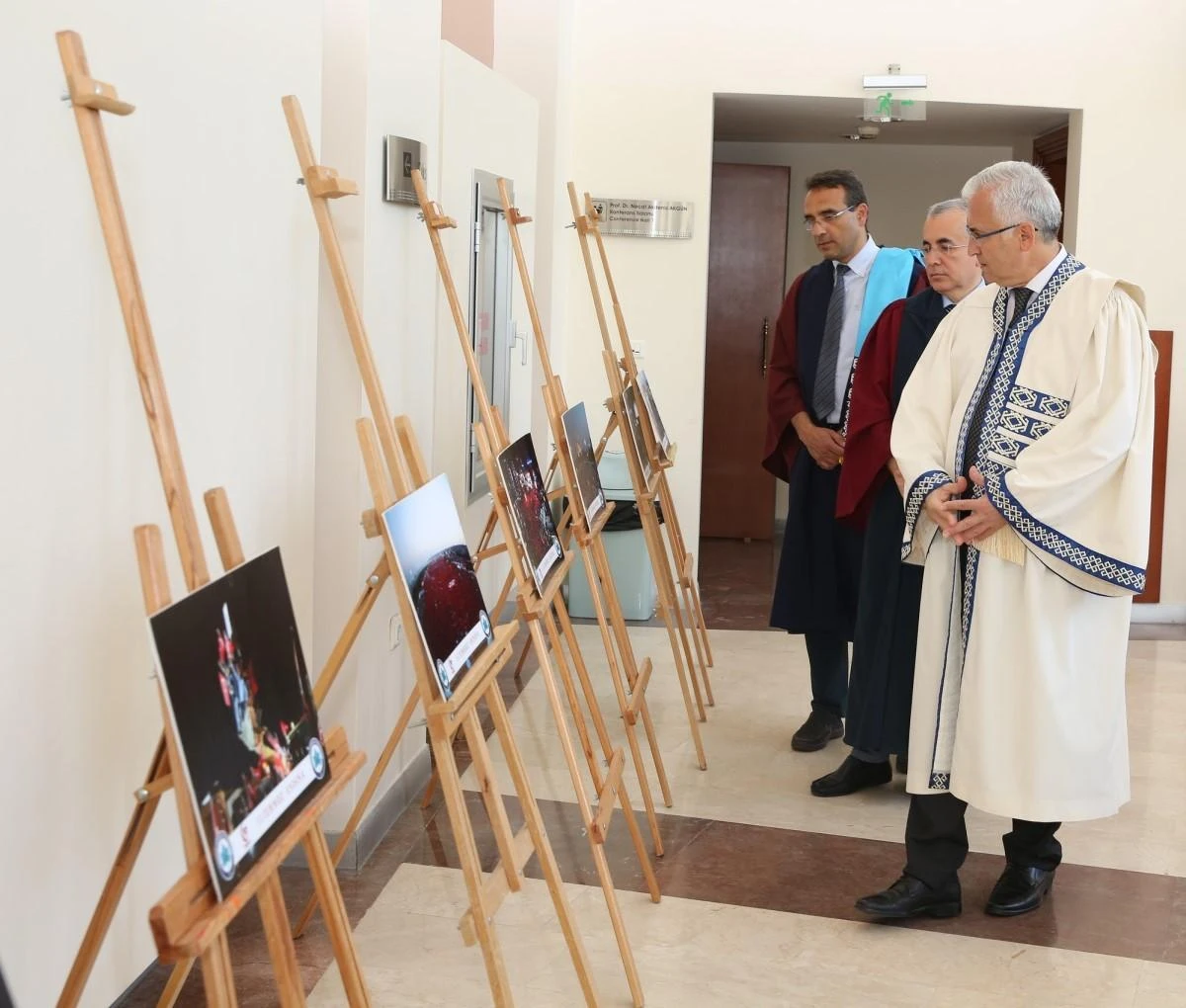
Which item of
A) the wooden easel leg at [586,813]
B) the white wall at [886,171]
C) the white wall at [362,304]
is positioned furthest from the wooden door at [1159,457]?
the wooden easel leg at [586,813]

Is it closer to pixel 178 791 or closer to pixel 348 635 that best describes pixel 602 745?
pixel 348 635

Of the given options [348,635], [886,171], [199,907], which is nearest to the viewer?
[199,907]

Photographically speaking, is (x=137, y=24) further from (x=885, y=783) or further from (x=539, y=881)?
(x=885, y=783)

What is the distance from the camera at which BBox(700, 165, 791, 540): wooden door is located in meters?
7.61

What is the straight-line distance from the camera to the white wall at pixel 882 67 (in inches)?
230

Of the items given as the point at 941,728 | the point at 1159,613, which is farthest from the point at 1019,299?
the point at 1159,613

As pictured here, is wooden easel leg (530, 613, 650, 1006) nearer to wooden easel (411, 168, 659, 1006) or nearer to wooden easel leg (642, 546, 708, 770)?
wooden easel (411, 168, 659, 1006)

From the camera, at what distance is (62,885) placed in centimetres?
213

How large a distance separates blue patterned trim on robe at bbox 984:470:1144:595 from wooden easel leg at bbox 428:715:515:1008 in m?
1.31

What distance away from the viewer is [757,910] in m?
3.03

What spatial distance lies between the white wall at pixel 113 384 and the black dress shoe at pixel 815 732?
196cm

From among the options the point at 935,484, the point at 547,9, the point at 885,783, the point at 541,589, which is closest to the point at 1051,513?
the point at 935,484

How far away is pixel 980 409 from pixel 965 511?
0.73ft

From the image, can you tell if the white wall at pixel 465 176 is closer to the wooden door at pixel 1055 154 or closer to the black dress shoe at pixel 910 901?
the black dress shoe at pixel 910 901
